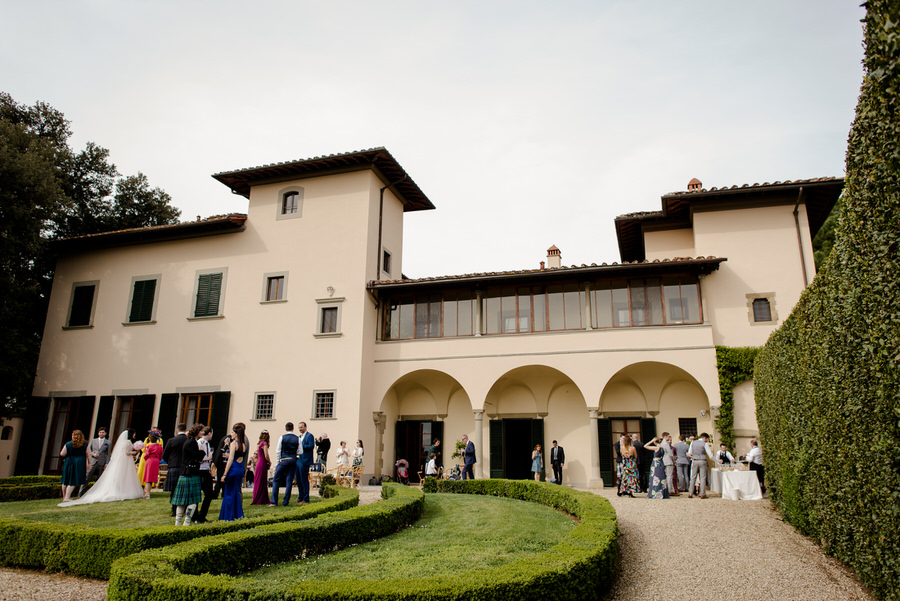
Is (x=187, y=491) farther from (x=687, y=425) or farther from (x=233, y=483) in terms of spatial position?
(x=687, y=425)

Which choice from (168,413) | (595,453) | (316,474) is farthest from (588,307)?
(168,413)

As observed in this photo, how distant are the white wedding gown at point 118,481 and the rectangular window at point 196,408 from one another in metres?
8.34

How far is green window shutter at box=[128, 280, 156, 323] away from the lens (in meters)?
23.6

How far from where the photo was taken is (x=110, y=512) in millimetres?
11648

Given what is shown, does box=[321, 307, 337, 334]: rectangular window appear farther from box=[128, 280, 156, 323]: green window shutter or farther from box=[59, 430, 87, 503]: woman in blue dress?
box=[59, 430, 87, 503]: woman in blue dress

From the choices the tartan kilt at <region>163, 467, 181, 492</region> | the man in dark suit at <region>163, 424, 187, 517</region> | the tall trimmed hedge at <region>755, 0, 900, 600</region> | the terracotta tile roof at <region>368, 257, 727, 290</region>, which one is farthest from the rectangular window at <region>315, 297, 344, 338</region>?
the tall trimmed hedge at <region>755, 0, 900, 600</region>

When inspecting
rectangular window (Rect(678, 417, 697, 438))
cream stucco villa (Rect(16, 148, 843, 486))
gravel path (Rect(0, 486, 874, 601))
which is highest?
cream stucco villa (Rect(16, 148, 843, 486))

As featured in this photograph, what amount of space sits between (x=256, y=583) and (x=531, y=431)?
53.3ft

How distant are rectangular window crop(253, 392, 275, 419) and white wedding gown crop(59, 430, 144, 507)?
7.60m

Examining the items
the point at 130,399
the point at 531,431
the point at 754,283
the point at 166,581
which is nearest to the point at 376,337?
the point at 531,431

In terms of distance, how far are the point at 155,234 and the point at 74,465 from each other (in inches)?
491

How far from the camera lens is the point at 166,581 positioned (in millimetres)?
5703

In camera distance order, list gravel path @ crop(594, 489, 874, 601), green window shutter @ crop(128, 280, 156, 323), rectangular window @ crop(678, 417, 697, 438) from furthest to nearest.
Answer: green window shutter @ crop(128, 280, 156, 323), rectangular window @ crop(678, 417, 697, 438), gravel path @ crop(594, 489, 874, 601)

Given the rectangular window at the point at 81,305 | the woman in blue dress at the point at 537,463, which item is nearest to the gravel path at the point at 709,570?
the woman in blue dress at the point at 537,463
